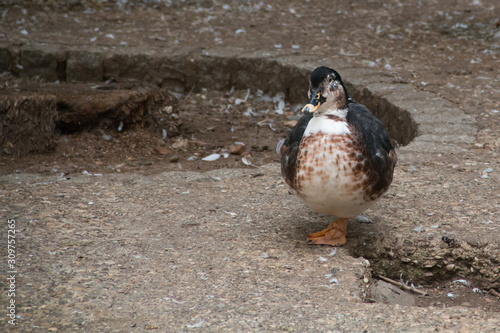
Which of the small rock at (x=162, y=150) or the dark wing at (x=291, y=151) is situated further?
Result: the small rock at (x=162, y=150)

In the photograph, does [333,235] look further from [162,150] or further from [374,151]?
[162,150]

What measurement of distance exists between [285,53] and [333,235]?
12.1 feet

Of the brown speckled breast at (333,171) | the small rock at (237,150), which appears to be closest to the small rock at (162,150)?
the small rock at (237,150)

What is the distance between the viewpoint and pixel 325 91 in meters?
2.79

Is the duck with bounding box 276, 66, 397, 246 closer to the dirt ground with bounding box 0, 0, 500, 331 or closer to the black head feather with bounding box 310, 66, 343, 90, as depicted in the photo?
the black head feather with bounding box 310, 66, 343, 90

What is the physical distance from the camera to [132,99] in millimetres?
4988

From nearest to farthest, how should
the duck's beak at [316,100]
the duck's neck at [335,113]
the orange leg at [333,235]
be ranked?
the duck's beak at [316,100]
the duck's neck at [335,113]
the orange leg at [333,235]

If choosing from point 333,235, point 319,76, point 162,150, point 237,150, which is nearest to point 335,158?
point 319,76

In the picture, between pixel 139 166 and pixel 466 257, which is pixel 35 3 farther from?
pixel 466 257

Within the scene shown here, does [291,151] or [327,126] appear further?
[291,151]

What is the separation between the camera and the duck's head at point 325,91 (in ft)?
9.09

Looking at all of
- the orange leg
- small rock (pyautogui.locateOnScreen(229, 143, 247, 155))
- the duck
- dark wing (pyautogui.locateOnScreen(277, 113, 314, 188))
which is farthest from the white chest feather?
small rock (pyautogui.locateOnScreen(229, 143, 247, 155))

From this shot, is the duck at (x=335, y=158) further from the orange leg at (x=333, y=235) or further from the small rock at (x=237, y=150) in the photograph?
the small rock at (x=237, y=150)

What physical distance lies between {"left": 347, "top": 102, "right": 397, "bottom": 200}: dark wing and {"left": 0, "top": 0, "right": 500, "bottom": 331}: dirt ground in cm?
42
